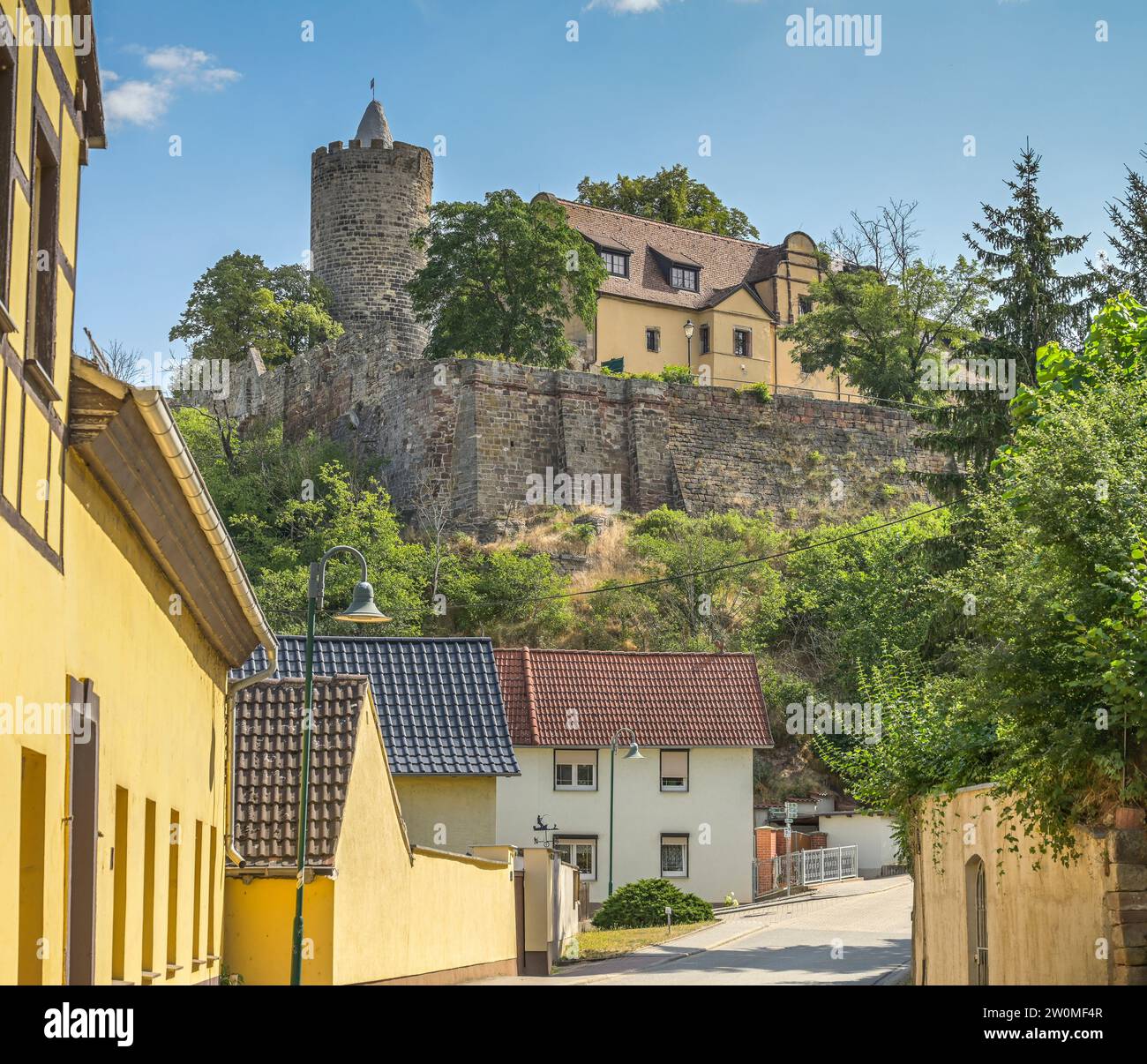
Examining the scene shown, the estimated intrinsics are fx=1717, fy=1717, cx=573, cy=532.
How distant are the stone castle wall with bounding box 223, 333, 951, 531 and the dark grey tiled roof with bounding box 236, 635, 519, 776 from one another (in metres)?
20.6

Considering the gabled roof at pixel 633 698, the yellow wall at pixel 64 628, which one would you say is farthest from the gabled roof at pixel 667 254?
the yellow wall at pixel 64 628

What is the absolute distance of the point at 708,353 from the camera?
215ft

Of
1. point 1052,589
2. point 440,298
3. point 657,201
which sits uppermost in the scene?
point 657,201

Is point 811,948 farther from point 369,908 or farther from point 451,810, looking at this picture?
point 369,908


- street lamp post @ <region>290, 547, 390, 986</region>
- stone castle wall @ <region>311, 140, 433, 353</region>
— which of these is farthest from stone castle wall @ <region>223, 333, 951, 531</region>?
street lamp post @ <region>290, 547, 390, 986</region>

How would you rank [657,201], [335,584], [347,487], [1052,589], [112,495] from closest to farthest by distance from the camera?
1. [112,495]
2. [1052,589]
3. [335,584]
4. [347,487]
5. [657,201]

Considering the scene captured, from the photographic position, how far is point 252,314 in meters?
64.8

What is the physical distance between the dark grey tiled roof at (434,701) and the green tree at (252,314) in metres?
34.1

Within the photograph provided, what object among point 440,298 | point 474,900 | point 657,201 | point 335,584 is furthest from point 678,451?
point 474,900

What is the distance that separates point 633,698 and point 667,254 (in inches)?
1103

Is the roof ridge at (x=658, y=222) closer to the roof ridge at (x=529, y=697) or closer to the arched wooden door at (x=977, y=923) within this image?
the roof ridge at (x=529, y=697)

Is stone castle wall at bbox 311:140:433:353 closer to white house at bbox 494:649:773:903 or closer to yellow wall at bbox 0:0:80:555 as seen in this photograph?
white house at bbox 494:649:773:903
